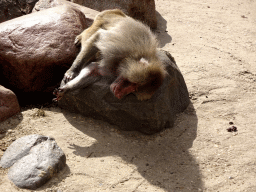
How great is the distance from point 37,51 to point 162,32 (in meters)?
3.84

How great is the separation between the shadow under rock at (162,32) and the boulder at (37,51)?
2695 millimetres

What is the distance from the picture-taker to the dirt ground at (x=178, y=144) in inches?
133

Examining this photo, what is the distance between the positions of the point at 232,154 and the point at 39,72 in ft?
9.75

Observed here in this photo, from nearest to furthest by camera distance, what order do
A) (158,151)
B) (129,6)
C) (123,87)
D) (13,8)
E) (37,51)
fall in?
1. (123,87)
2. (158,151)
3. (37,51)
4. (13,8)
5. (129,6)

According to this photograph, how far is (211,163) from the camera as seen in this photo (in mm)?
3734

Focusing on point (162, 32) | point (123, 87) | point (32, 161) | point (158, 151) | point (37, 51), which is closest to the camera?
point (32, 161)

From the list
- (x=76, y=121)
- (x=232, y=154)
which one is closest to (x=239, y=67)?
(x=232, y=154)

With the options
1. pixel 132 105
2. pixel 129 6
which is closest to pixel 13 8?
pixel 129 6

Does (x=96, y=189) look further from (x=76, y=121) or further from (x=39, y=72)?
(x=39, y=72)

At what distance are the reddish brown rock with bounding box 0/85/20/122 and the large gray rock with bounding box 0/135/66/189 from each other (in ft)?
2.33

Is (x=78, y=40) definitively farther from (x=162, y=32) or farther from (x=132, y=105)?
(x=162, y=32)

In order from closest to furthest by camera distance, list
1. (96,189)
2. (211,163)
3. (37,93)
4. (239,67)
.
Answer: (96,189) < (211,163) < (37,93) < (239,67)

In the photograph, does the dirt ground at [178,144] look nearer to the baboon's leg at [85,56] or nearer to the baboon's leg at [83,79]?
the baboon's leg at [83,79]

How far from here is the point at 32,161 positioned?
3.25m
